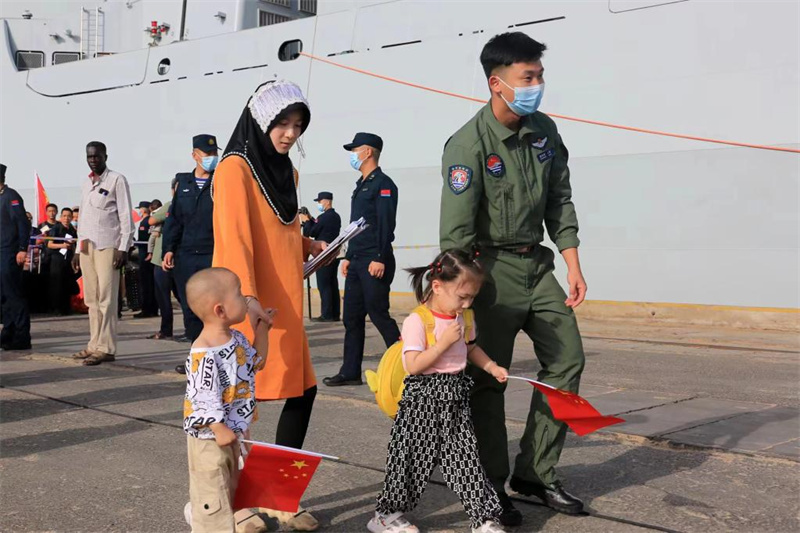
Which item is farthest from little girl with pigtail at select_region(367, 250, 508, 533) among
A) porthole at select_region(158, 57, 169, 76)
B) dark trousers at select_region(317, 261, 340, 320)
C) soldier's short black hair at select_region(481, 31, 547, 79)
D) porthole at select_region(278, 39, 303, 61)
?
porthole at select_region(158, 57, 169, 76)

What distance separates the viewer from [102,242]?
29.1ft

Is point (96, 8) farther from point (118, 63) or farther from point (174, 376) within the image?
point (174, 376)

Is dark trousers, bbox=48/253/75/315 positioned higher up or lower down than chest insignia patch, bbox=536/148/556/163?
lower down

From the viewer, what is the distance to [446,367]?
12.3 ft

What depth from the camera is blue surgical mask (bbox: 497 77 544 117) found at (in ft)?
13.1

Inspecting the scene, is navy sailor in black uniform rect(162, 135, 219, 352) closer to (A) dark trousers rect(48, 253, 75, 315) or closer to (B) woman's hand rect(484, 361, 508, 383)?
(B) woman's hand rect(484, 361, 508, 383)

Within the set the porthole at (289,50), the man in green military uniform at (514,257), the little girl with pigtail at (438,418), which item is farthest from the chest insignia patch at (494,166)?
the porthole at (289,50)

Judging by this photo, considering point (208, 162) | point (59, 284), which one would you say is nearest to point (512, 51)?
point (208, 162)

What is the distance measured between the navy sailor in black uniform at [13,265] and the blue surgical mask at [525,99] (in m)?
6.86

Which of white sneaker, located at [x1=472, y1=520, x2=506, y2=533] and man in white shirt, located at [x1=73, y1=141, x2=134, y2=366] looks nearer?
white sneaker, located at [x1=472, y1=520, x2=506, y2=533]

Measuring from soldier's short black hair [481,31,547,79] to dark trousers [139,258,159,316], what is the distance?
1134 cm

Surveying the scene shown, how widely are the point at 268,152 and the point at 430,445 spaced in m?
1.33

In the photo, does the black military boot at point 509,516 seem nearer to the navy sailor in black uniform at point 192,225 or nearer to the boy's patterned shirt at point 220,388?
the boy's patterned shirt at point 220,388

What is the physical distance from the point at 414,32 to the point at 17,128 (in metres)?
12.8
